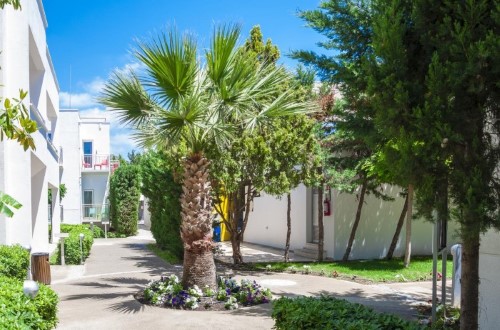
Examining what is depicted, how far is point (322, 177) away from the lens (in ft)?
49.9

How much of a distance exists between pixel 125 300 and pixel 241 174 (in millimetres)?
4890

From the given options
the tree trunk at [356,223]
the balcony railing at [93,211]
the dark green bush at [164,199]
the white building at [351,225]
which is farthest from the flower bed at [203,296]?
the balcony railing at [93,211]

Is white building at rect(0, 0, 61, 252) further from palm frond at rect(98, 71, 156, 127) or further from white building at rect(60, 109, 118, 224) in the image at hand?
white building at rect(60, 109, 118, 224)

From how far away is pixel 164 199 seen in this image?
17.6 meters

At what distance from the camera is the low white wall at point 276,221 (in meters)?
19.5

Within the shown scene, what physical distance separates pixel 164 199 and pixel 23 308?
484 inches

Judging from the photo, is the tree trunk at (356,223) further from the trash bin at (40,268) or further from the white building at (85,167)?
the white building at (85,167)

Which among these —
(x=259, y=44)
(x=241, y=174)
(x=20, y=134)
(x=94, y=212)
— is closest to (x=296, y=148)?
(x=241, y=174)

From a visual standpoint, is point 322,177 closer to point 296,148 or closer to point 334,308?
point 296,148

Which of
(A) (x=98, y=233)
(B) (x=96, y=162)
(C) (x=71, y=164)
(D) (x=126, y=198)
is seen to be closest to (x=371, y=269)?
(D) (x=126, y=198)

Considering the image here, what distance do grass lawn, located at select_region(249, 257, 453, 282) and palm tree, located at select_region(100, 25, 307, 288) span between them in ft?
16.3

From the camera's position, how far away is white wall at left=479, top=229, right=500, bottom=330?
6652 millimetres

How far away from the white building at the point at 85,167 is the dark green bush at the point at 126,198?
12.5 ft

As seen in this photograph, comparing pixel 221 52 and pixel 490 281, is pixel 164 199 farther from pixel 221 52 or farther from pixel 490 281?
pixel 490 281
